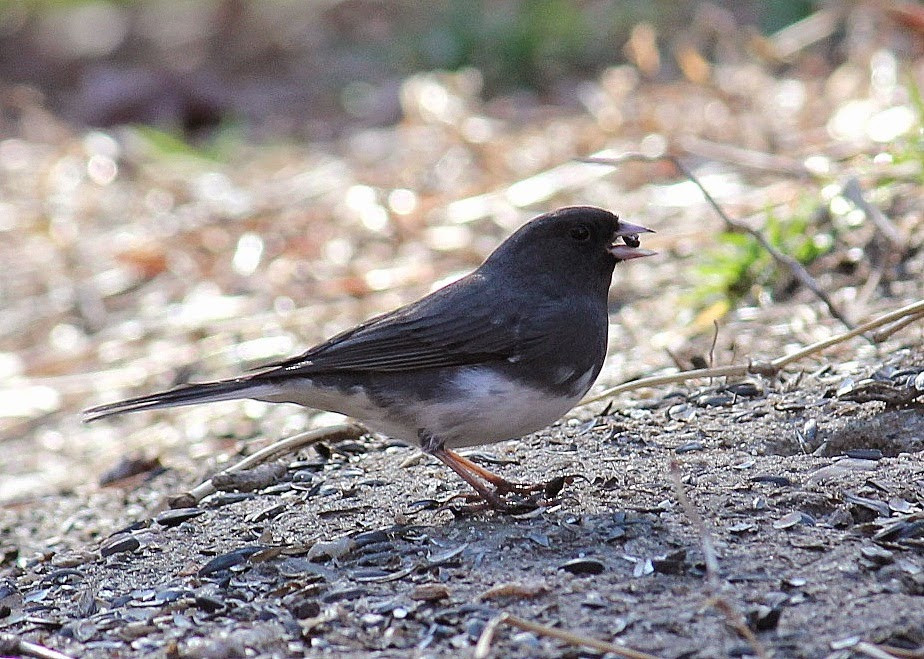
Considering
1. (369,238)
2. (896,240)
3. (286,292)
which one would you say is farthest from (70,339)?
(896,240)

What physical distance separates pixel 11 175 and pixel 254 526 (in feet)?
17.8

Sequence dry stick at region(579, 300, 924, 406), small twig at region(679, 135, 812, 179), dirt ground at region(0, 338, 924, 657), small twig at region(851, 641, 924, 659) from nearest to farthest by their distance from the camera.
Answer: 1. small twig at region(851, 641, 924, 659)
2. dirt ground at region(0, 338, 924, 657)
3. dry stick at region(579, 300, 924, 406)
4. small twig at region(679, 135, 812, 179)

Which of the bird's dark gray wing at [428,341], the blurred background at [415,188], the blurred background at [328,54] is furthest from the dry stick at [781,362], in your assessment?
the blurred background at [328,54]

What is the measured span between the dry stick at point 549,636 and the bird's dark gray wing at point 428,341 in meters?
0.93

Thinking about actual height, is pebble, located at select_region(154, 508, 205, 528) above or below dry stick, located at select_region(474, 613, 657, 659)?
above

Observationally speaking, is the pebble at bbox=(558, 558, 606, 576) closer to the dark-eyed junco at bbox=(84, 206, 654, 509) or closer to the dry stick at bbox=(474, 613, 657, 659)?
the dry stick at bbox=(474, 613, 657, 659)

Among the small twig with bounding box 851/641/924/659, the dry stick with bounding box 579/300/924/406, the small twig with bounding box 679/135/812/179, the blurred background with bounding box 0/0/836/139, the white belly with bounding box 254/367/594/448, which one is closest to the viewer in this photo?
the small twig with bounding box 851/641/924/659

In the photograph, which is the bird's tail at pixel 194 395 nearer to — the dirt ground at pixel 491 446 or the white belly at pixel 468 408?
the white belly at pixel 468 408

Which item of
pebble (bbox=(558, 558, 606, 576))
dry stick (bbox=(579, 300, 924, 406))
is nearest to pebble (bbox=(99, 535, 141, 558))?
pebble (bbox=(558, 558, 606, 576))

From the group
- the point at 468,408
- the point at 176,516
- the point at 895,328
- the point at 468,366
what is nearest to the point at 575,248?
the point at 468,366

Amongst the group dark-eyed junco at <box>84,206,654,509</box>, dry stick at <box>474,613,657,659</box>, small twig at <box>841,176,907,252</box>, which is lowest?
dry stick at <box>474,613,657,659</box>

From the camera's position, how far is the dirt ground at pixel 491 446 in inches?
100

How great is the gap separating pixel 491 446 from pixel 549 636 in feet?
4.57

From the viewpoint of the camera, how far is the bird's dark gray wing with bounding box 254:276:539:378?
10.5 feet
